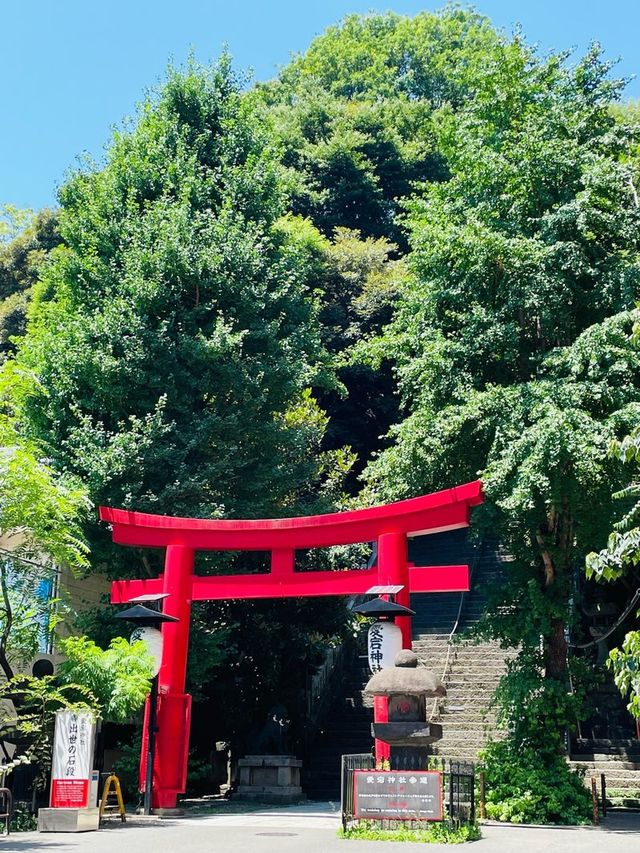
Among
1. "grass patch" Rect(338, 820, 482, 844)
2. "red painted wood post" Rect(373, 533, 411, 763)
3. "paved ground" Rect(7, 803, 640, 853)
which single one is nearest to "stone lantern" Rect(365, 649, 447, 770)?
"grass patch" Rect(338, 820, 482, 844)

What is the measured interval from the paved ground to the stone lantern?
4.34 feet

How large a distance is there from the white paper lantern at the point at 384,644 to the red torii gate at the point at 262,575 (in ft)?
1.44

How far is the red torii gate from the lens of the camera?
14398 millimetres

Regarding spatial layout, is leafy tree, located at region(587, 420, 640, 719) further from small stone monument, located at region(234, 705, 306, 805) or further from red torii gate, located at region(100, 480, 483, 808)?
small stone monument, located at region(234, 705, 306, 805)

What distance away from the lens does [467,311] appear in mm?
16422

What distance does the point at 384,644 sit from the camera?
13.6m

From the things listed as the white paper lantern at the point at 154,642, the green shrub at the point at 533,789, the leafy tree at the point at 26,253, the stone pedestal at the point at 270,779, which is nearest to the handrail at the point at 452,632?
the green shrub at the point at 533,789

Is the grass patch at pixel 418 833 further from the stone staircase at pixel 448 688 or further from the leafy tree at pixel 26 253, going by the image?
the leafy tree at pixel 26 253

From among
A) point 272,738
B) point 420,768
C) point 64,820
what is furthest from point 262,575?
point 64,820

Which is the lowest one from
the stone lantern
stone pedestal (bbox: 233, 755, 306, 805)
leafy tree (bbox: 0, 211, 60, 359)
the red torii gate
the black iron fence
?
stone pedestal (bbox: 233, 755, 306, 805)

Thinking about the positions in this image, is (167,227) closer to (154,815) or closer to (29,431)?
(29,431)

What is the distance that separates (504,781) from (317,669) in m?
7.59

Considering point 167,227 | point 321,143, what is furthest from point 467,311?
point 321,143

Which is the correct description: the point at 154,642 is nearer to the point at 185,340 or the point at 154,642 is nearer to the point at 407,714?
the point at 407,714
